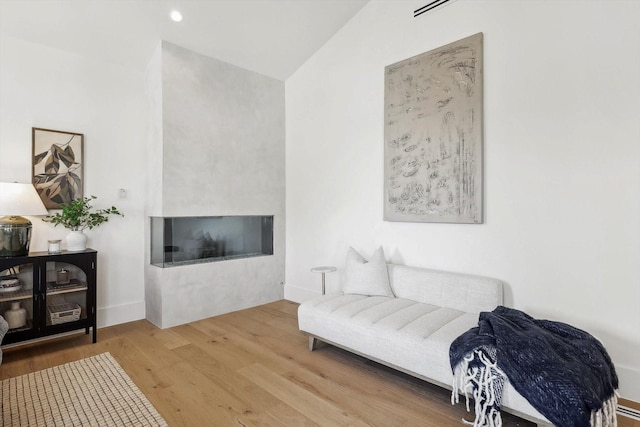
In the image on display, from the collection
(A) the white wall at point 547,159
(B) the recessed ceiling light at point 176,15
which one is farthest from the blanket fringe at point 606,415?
(B) the recessed ceiling light at point 176,15

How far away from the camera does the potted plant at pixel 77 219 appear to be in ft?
10.3

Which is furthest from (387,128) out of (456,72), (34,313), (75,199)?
(34,313)

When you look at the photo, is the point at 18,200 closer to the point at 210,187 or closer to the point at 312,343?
the point at 210,187

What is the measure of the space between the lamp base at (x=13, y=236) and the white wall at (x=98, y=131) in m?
0.39

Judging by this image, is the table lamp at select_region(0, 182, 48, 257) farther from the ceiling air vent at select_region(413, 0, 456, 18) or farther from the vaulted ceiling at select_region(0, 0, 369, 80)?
the ceiling air vent at select_region(413, 0, 456, 18)

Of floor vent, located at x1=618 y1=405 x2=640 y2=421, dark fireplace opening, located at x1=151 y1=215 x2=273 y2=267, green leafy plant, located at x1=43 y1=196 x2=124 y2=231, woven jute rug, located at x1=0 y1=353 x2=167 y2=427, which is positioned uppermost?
green leafy plant, located at x1=43 y1=196 x2=124 y2=231

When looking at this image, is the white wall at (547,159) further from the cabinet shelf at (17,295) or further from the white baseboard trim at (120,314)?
the cabinet shelf at (17,295)

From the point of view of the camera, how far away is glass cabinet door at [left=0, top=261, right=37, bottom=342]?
8.93 ft

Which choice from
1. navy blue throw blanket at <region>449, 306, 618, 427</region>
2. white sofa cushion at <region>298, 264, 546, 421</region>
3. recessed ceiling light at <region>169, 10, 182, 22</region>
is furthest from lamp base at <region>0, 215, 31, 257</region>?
navy blue throw blanket at <region>449, 306, 618, 427</region>

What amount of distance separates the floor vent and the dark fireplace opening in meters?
3.46

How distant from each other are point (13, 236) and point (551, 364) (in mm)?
3675

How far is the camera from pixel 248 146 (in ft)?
13.8

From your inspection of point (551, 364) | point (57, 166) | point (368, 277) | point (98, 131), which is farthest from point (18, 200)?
point (551, 364)

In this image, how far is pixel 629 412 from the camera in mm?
2078
